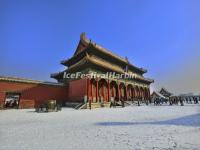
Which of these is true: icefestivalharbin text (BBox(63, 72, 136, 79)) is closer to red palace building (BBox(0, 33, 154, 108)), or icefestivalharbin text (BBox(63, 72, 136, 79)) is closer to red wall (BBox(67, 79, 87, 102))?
red palace building (BBox(0, 33, 154, 108))

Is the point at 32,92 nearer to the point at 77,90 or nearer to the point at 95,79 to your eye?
the point at 77,90

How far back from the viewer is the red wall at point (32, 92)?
18.3 meters

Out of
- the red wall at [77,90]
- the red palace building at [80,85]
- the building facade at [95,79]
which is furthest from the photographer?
the building facade at [95,79]

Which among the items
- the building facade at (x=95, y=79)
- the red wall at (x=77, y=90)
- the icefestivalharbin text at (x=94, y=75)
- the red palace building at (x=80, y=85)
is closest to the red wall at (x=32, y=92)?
the red palace building at (x=80, y=85)

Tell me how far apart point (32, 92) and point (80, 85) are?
6.94 meters

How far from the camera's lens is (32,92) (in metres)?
20.3

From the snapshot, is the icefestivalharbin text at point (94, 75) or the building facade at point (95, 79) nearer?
the icefestivalharbin text at point (94, 75)

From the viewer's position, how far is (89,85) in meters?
21.1

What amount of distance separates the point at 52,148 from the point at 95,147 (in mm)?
1139

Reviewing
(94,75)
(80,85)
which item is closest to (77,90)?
(80,85)

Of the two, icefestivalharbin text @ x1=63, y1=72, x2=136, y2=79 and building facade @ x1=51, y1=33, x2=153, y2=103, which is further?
building facade @ x1=51, y1=33, x2=153, y2=103

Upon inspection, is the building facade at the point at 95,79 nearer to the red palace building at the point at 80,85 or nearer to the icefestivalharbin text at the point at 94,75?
the red palace building at the point at 80,85

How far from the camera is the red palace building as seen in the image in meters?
19.2

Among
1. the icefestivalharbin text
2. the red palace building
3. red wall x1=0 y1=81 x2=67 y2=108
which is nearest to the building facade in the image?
the red palace building
